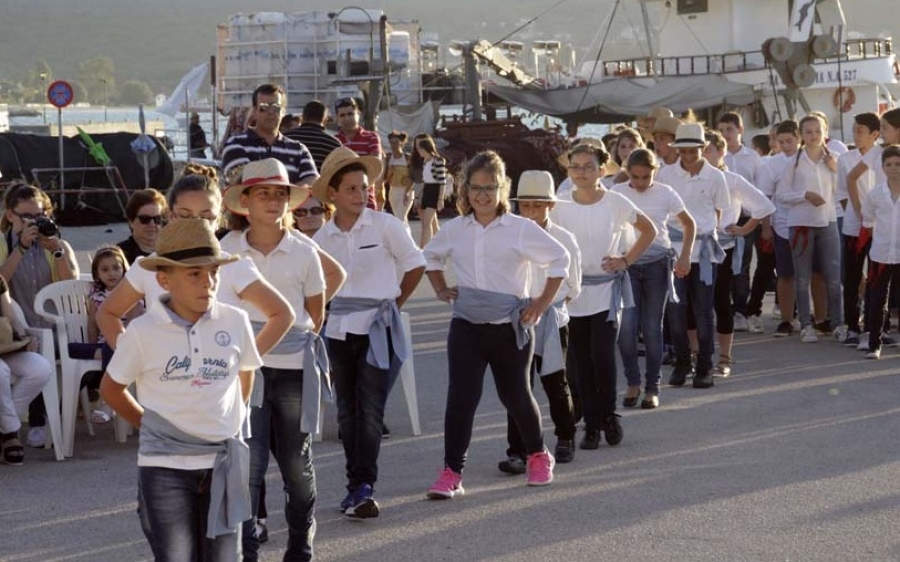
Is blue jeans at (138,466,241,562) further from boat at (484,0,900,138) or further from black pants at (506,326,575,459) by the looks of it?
boat at (484,0,900,138)

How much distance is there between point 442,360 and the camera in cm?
1264

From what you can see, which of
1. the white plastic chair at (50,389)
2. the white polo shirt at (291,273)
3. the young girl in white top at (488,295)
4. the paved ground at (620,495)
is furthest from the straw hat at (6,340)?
the white polo shirt at (291,273)

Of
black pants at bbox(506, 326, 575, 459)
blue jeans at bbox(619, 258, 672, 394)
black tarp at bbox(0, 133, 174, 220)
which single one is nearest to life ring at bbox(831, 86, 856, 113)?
black tarp at bbox(0, 133, 174, 220)

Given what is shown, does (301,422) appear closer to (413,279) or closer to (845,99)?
(413,279)

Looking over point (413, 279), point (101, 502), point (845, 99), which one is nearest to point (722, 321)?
point (413, 279)

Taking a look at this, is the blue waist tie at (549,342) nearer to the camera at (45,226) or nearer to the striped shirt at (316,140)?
the camera at (45,226)

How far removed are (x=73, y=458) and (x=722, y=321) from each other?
16.3 ft

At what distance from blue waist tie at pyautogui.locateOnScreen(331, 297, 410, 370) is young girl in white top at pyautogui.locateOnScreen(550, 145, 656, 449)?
6.36ft

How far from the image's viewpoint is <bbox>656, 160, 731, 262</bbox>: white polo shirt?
11.1 m

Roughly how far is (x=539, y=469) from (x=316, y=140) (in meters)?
4.09

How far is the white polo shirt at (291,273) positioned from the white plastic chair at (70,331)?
3.19 m

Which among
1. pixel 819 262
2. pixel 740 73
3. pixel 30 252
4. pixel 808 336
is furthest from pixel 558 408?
pixel 740 73

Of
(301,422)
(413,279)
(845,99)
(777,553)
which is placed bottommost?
(777,553)

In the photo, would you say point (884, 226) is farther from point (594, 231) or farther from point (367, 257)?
point (367, 257)
